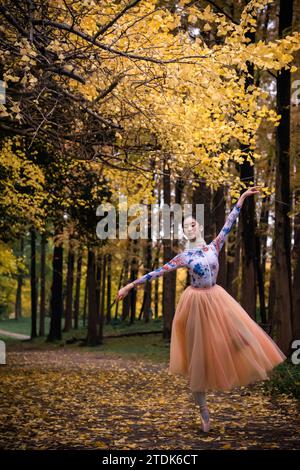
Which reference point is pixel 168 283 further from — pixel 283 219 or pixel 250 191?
pixel 250 191

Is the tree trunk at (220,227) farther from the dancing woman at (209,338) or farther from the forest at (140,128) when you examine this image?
the dancing woman at (209,338)

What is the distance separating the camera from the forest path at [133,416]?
6.62 metres

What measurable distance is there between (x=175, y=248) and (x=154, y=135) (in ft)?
49.1

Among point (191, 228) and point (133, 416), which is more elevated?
point (191, 228)

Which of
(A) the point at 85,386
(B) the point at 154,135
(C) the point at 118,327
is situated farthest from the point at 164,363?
(C) the point at 118,327

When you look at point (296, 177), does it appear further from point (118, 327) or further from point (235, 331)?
point (118, 327)

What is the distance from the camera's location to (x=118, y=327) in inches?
1544

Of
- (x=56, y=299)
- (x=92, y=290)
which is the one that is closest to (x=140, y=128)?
(x=92, y=290)

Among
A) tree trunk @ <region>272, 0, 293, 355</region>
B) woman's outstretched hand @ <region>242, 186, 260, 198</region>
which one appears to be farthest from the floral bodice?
tree trunk @ <region>272, 0, 293, 355</region>

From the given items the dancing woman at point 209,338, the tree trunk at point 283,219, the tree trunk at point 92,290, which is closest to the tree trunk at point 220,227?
the tree trunk at point 283,219

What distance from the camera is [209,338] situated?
706cm

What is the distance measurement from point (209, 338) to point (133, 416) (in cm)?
229

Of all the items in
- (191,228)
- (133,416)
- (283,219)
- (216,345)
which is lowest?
(133,416)

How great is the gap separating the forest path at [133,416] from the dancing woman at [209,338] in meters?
0.62
